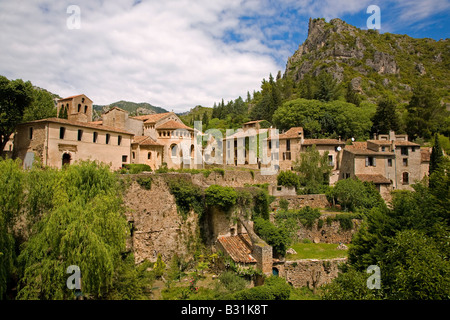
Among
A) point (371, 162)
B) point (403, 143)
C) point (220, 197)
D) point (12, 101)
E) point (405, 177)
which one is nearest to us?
point (220, 197)

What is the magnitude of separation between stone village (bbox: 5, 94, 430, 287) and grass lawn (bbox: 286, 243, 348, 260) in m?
0.97

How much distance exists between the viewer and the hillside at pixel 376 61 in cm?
10154

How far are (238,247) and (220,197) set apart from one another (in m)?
3.87

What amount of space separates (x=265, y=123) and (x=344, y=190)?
Answer: 33.5 meters

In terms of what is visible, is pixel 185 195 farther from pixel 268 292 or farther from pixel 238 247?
pixel 268 292

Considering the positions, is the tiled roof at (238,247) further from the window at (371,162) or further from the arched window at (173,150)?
the window at (371,162)

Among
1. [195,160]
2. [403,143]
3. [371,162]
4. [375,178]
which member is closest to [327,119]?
[403,143]

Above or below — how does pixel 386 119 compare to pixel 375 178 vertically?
above

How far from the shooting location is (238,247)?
2055 cm

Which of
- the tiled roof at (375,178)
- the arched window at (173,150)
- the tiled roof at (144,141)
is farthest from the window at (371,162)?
the tiled roof at (144,141)

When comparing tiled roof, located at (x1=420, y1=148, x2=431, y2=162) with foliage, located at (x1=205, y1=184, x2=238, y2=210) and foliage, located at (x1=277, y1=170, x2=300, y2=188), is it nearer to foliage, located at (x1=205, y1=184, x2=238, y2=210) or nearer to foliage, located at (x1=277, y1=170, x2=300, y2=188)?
foliage, located at (x1=277, y1=170, x2=300, y2=188)

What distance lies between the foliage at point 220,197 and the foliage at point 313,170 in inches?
598

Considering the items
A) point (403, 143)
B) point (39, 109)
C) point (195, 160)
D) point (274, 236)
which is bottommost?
point (274, 236)
